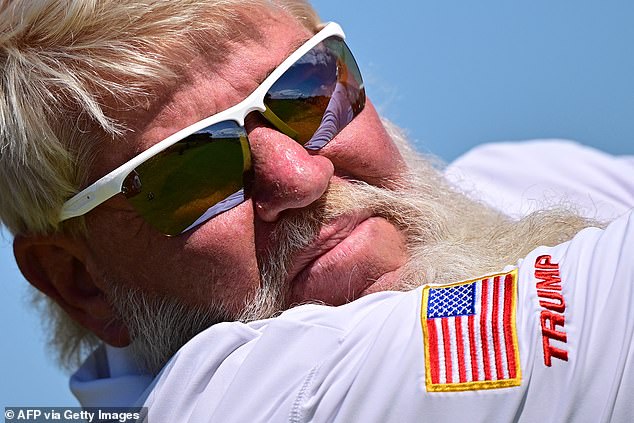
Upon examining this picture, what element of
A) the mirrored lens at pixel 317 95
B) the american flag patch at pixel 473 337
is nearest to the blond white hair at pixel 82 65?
the mirrored lens at pixel 317 95

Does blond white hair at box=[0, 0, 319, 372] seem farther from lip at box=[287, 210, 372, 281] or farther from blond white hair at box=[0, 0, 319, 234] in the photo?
lip at box=[287, 210, 372, 281]

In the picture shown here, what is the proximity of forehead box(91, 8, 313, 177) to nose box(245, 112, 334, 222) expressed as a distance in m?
0.07

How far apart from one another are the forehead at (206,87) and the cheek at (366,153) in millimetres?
206

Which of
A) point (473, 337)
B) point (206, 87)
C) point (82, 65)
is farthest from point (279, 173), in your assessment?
point (473, 337)

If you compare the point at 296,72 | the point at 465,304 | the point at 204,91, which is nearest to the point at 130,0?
the point at 204,91

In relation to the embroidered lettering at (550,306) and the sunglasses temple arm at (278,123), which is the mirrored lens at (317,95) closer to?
the sunglasses temple arm at (278,123)

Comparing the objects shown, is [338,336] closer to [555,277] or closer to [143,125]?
[555,277]

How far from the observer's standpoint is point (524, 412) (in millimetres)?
1286

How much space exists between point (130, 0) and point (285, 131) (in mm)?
374

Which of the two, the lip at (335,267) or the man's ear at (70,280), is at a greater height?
the lip at (335,267)

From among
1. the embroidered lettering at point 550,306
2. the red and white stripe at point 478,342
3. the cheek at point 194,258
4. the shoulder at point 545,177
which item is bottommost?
the shoulder at point 545,177

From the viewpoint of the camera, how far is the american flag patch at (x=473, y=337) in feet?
4.32

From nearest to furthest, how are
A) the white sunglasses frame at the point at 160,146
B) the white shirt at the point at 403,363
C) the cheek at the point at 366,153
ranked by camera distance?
the white shirt at the point at 403,363, the white sunglasses frame at the point at 160,146, the cheek at the point at 366,153

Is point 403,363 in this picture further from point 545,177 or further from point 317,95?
point 545,177
